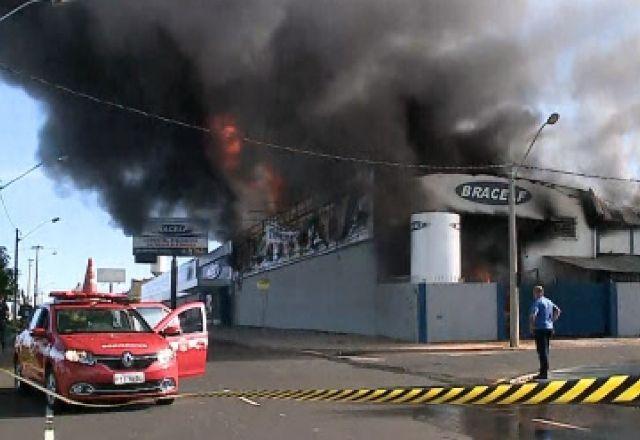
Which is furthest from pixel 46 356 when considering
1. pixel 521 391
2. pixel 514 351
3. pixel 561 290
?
pixel 561 290

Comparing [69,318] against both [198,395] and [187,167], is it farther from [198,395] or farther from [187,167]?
[187,167]

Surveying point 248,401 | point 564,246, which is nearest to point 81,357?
point 248,401

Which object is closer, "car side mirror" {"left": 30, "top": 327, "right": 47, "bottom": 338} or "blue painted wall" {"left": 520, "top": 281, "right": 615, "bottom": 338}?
"car side mirror" {"left": 30, "top": 327, "right": 47, "bottom": 338}

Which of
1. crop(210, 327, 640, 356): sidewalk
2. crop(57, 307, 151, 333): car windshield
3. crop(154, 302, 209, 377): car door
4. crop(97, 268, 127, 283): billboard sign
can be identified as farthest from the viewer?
crop(97, 268, 127, 283): billboard sign

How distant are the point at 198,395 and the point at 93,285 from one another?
8599 millimetres

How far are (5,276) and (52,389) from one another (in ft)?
115

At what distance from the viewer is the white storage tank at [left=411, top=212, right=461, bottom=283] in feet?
86.8

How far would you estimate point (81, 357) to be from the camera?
362 inches

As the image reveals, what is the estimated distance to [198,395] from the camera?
11.5 meters

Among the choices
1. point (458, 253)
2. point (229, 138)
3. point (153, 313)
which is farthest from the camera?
point (458, 253)

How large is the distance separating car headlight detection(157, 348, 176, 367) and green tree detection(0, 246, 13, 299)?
3146 centimetres

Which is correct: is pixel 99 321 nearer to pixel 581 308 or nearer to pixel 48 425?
pixel 48 425

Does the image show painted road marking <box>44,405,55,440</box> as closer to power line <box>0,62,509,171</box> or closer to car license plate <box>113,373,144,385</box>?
car license plate <box>113,373,144,385</box>

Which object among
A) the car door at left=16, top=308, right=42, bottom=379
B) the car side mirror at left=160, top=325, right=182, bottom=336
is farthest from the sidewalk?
the car side mirror at left=160, top=325, right=182, bottom=336
